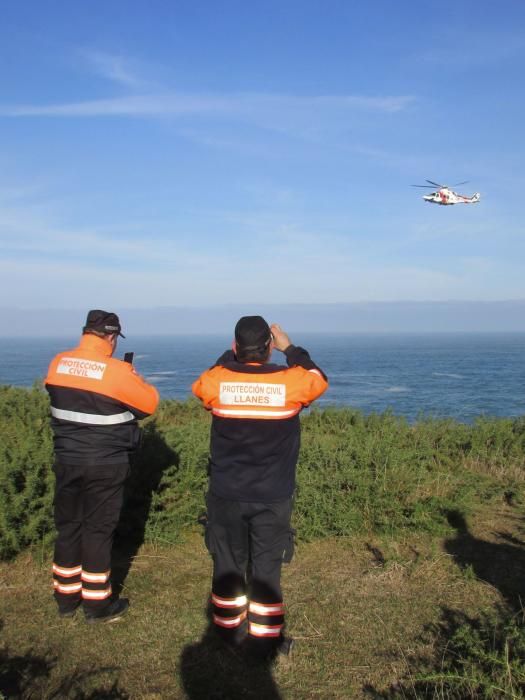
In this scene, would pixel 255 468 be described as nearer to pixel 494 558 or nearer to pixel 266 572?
pixel 266 572

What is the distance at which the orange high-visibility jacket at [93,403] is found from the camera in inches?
169

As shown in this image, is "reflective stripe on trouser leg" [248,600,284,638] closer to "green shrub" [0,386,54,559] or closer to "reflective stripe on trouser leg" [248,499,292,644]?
"reflective stripe on trouser leg" [248,499,292,644]

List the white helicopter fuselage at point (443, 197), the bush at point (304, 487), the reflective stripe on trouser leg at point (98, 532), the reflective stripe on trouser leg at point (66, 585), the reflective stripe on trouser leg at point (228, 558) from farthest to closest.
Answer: the white helicopter fuselage at point (443, 197)
the bush at point (304, 487)
the reflective stripe on trouser leg at point (66, 585)
the reflective stripe on trouser leg at point (98, 532)
the reflective stripe on trouser leg at point (228, 558)

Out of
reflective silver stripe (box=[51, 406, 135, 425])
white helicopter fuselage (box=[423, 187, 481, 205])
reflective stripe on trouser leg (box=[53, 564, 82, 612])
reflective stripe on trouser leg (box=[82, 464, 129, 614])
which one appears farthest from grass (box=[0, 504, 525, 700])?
white helicopter fuselage (box=[423, 187, 481, 205])

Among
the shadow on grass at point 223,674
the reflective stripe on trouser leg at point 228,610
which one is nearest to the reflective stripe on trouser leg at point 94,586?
the shadow on grass at point 223,674

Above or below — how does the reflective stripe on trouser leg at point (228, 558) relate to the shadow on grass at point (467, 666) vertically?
above

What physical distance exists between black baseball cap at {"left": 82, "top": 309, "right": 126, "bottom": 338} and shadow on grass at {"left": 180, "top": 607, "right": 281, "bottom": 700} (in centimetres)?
232

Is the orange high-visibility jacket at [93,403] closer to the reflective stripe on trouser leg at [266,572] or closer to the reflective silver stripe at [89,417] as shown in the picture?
the reflective silver stripe at [89,417]

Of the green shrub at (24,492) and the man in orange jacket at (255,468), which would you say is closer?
the man in orange jacket at (255,468)

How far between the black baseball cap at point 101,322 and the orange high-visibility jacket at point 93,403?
112 millimetres

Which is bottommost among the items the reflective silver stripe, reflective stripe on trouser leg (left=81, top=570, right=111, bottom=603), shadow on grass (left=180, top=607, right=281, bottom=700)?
shadow on grass (left=180, top=607, right=281, bottom=700)

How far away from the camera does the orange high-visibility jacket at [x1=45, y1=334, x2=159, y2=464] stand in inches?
169

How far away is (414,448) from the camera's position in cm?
761

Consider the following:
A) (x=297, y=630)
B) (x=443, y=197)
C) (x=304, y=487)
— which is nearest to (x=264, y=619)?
(x=297, y=630)
